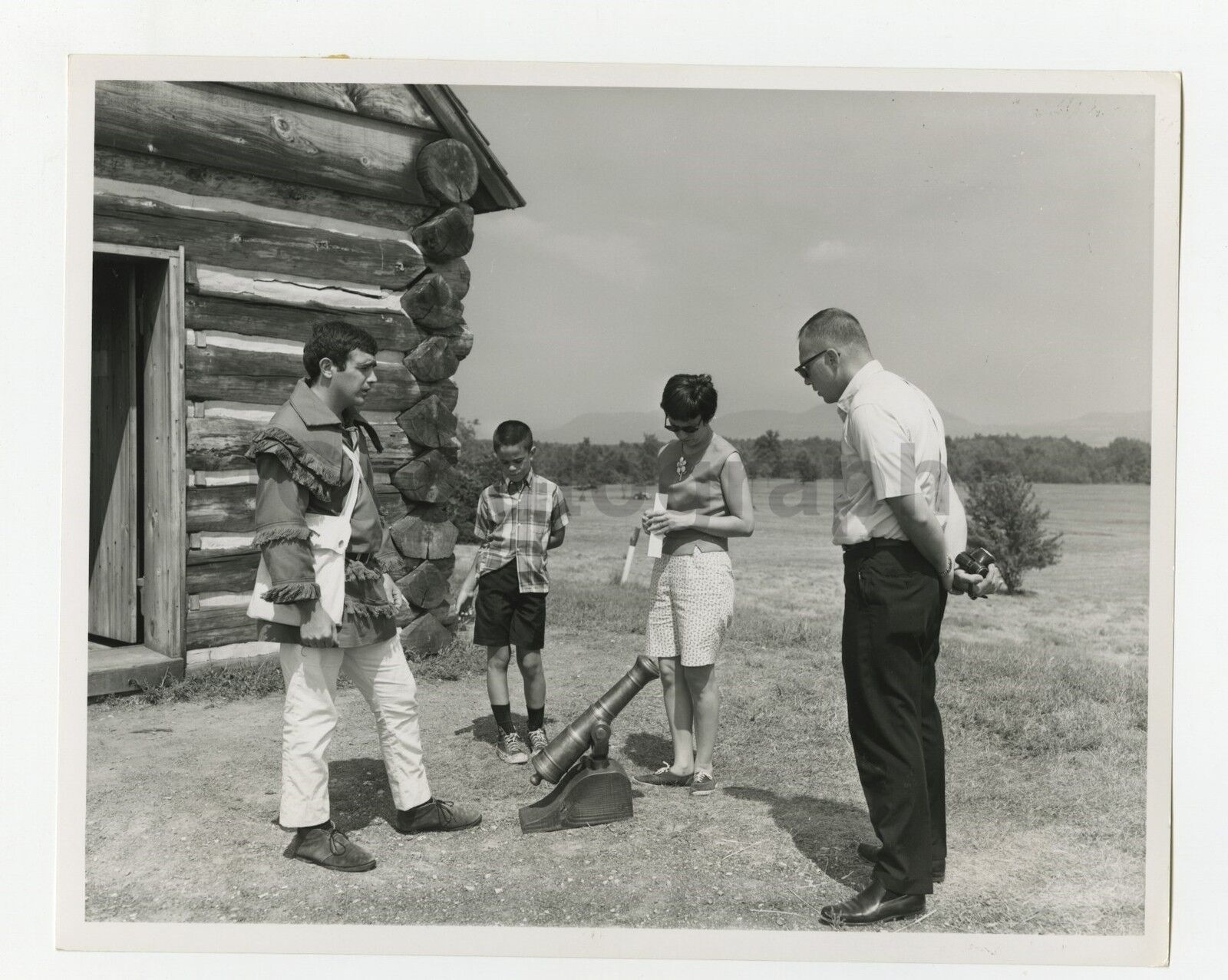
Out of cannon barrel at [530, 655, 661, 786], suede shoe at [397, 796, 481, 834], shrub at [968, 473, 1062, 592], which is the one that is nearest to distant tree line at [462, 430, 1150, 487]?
shrub at [968, 473, 1062, 592]

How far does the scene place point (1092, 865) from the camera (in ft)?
13.5

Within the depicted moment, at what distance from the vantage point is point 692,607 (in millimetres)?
4645

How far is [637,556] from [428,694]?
7120mm

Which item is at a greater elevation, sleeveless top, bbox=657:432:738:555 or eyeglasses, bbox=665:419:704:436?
eyeglasses, bbox=665:419:704:436

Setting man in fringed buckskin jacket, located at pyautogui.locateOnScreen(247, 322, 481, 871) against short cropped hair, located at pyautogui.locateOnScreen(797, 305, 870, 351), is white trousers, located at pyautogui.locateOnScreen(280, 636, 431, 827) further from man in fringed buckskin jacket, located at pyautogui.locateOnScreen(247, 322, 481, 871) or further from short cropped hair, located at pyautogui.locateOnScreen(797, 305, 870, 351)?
short cropped hair, located at pyautogui.locateOnScreen(797, 305, 870, 351)

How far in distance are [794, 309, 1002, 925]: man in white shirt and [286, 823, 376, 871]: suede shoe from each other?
1746 mm

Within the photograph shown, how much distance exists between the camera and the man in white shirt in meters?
3.51

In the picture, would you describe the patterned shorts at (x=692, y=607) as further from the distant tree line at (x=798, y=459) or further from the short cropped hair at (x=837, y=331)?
the distant tree line at (x=798, y=459)

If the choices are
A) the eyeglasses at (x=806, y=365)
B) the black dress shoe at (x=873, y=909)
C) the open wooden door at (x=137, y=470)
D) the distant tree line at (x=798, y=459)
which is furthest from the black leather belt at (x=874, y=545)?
the distant tree line at (x=798, y=459)

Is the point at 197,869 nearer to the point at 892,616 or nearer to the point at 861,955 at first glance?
the point at 861,955

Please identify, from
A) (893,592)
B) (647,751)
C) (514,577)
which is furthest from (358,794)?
(893,592)

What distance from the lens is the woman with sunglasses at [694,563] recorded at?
4621mm

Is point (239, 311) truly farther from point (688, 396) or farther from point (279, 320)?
point (688, 396)

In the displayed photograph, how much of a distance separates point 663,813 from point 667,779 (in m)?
0.34
